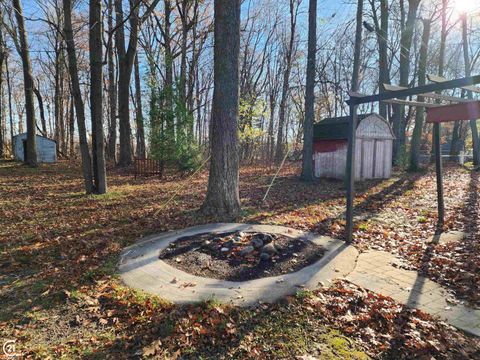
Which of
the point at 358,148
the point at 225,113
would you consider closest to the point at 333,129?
the point at 358,148

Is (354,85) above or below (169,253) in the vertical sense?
above

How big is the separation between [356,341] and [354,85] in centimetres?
1477

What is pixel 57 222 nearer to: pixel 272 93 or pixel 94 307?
pixel 94 307

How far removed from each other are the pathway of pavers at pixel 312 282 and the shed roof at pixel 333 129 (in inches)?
338

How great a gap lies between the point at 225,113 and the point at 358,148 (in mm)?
8260

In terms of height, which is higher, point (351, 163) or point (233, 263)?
point (351, 163)

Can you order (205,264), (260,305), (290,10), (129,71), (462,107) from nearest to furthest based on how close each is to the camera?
(260,305), (205,264), (462,107), (129,71), (290,10)

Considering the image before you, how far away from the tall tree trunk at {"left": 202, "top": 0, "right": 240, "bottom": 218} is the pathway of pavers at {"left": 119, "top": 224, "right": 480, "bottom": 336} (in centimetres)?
228

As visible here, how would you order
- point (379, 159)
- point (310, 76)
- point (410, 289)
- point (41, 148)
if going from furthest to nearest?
1. point (41, 148)
2. point (379, 159)
3. point (310, 76)
4. point (410, 289)

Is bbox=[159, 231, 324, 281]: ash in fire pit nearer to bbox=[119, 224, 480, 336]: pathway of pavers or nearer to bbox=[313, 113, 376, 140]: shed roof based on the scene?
bbox=[119, 224, 480, 336]: pathway of pavers

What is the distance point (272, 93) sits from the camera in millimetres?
28609

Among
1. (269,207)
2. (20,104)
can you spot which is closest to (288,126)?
(269,207)

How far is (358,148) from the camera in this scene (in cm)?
1312

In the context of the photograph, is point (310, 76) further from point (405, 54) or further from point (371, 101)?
point (405, 54)
